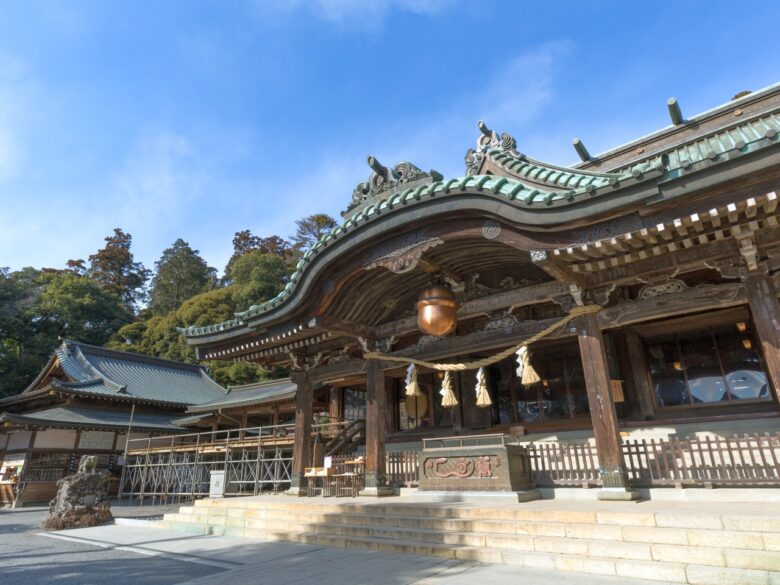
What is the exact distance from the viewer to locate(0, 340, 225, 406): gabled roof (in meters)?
25.8

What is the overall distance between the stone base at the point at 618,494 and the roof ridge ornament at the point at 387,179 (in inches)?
248

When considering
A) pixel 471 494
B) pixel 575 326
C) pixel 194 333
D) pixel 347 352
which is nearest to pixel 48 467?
pixel 194 333

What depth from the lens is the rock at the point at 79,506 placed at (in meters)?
11.4

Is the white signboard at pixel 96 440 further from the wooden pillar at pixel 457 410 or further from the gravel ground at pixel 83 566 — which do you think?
the wooden pillar at pixel 457 410

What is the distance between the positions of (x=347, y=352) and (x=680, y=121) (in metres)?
9.78

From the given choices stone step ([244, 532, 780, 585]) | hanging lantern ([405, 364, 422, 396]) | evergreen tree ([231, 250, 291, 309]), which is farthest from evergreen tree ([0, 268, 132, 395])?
stone step ([244, 532, 780, 585])

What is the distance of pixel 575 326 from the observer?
299 inches

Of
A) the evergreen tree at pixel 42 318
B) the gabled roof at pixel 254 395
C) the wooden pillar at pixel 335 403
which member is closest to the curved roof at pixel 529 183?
the wooden pillar at pixel 335 403

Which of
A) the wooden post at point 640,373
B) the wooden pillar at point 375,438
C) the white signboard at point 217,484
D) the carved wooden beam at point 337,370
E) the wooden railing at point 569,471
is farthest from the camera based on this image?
the white signboard at point 217,484

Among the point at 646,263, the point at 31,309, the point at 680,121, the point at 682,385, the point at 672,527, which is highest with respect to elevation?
the point at 31,309

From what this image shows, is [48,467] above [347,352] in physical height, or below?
below

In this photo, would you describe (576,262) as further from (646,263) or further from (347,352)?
(347,352)

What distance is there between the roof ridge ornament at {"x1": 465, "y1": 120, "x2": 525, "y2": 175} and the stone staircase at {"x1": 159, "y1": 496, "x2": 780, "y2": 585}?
28.8 feet

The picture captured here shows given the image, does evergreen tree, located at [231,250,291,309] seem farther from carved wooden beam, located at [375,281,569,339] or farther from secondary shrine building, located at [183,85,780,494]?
carved wooden beam, located at [375,281,569,339]
